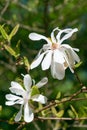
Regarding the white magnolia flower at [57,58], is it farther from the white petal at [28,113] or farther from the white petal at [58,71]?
the white petal at [28,113]

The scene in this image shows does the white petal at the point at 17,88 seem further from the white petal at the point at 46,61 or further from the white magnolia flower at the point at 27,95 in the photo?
the white petal at the point at 46,61

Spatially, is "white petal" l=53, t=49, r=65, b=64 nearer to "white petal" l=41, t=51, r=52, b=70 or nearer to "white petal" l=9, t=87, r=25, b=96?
"white petal" l=41, t=51, r=52, b=70

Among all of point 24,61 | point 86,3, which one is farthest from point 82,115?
point 86,3

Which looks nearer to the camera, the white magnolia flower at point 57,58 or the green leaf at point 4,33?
the white magnolia flower at point 57,58

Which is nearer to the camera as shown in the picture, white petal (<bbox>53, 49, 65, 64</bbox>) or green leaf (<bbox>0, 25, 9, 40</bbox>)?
white petal (<bbox>53, 49, 65, 64</bbox>)

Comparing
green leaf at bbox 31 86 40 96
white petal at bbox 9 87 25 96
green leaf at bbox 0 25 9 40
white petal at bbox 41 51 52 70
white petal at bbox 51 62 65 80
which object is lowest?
green leaf at bbox 31 86 40 96

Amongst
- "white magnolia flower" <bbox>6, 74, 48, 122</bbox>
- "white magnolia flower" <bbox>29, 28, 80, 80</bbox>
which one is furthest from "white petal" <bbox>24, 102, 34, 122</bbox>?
"white magnolia flower" <bbox>29, 28, 80, 80</bbox>

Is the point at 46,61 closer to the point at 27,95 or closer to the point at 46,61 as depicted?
the point at 46,61

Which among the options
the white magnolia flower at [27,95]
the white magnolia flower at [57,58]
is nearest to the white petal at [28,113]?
the white magnolia flower at [27,95]

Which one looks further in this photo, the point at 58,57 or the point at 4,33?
the point at 4,33

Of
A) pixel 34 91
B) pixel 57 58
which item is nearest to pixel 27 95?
pixel 34 91

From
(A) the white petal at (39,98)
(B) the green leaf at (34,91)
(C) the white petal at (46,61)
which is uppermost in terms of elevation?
(C) the white petal at (46,61)

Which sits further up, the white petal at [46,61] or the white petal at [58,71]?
the white petal at [46,61]

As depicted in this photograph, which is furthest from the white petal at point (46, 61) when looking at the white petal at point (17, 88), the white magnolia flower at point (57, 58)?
the white petal at point (17, 88)
